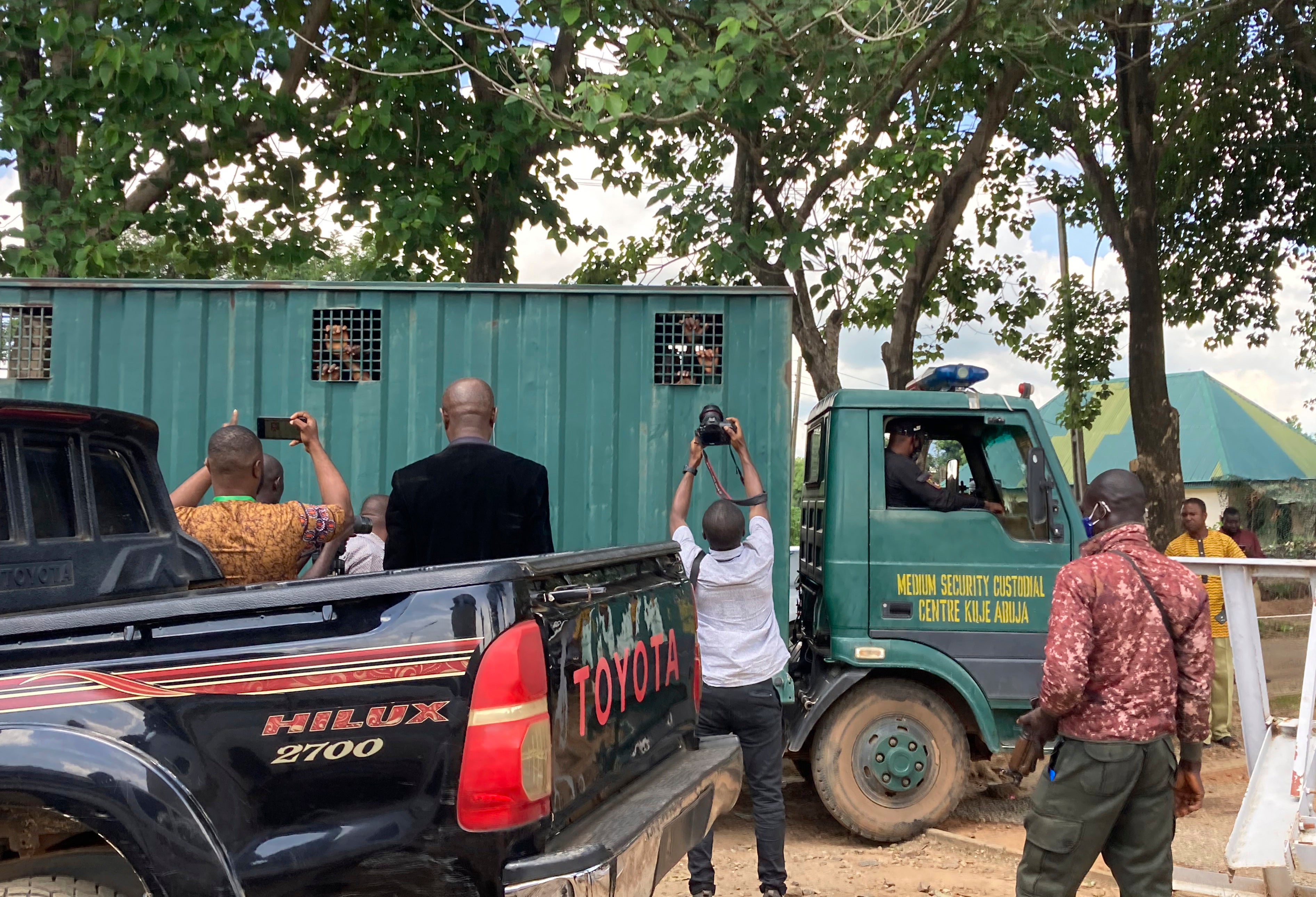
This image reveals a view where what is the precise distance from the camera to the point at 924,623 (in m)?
6.04

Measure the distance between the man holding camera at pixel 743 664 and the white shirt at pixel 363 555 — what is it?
1.37m

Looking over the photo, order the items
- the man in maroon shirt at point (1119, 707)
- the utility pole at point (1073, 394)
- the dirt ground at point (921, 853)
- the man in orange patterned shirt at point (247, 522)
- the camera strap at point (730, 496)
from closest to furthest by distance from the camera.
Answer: the man in maroon shirt at point (1119, 707) < the man in orange patterned shirt at point (247, 522) < the camera strap at point (730, 496) < the dirt ground at point (921, 853) < the utility pole at point (1073, 394)

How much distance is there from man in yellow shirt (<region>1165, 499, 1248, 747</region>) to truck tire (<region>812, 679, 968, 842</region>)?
113 inches

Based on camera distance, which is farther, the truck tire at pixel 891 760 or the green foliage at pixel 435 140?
the green foliage at pixel 435 140

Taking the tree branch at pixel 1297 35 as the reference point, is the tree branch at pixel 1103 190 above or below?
below

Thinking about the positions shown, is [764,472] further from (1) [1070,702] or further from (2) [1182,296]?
(2) [1182,296]

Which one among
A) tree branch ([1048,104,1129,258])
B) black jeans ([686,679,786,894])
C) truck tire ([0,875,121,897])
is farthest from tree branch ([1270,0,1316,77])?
truck tire ([0,875,121,897])

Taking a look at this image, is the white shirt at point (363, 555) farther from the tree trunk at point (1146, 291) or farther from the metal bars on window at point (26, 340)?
the tree trunk at point (1146, 291)

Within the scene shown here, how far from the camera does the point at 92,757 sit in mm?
2238

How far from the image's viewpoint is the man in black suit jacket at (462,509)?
3.73m

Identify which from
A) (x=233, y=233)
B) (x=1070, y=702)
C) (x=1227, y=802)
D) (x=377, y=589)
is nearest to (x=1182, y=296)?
(x=1227, y=802)

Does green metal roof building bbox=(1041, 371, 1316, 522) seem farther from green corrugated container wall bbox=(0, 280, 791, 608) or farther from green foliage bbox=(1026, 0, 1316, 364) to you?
green corrugated container wall bbox=(0, 280, 791, 608)

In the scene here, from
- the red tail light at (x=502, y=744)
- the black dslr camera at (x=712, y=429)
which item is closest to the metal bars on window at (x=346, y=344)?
the black dslr camera at (x=712, y=429)

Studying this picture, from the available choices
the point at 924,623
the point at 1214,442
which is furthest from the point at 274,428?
the point at 1214,442
